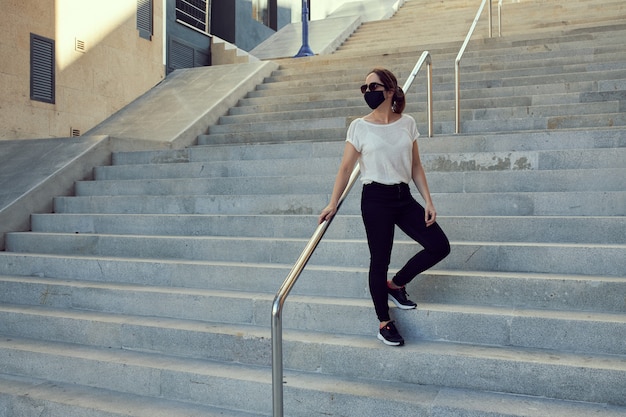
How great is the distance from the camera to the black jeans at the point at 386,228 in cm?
346

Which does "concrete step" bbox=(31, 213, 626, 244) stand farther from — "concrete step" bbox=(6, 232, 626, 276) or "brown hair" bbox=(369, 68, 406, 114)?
"brown hair" bbox=(369, 68, 406, 114)

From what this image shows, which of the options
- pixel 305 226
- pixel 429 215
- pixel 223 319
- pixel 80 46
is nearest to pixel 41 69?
pixel 80 46

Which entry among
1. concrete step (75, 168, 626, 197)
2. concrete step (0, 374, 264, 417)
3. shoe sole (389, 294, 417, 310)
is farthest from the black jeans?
concrete step (75, 168, 626, 197)

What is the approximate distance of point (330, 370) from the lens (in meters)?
3.62

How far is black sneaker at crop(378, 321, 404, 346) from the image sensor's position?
3.54 meters

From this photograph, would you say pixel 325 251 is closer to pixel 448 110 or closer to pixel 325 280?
pixel 325 280

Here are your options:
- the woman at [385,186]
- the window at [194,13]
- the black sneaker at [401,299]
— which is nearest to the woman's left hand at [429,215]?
the woman at [385,186]

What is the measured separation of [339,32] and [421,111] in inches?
318

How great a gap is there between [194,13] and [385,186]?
47.8ft

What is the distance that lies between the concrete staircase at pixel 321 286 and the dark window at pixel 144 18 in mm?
5715

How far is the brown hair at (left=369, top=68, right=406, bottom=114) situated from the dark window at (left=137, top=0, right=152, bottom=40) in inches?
374

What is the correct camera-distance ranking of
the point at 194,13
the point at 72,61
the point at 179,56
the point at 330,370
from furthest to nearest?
the point at 194,13 < the point at 179,56 < the point at 72,61 < the point at 330,370

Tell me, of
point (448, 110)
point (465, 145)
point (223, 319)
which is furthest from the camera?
point (448, 110)

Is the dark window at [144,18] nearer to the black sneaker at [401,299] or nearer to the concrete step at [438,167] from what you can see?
the concrete step at [438,167]
